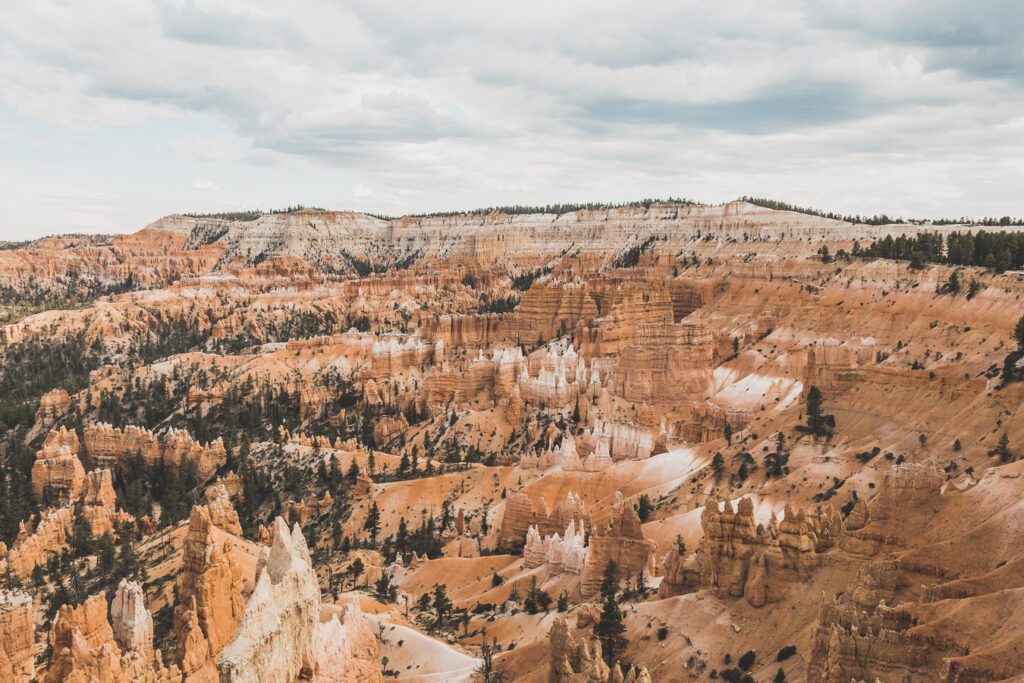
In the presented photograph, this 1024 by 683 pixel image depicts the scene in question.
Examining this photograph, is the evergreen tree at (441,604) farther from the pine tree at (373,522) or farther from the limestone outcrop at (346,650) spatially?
the limestone outcrop at (346,650)

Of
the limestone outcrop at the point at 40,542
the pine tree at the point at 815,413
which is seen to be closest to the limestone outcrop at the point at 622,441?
the pine tree at the point at 815,413

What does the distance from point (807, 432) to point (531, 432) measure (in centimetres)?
2953

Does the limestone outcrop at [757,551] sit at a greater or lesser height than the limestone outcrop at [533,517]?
greater

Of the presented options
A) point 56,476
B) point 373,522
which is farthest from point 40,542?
point 373,522

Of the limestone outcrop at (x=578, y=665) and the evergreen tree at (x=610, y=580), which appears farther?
the evergreen tree at (x=610, y=580)

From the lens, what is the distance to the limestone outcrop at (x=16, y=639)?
23.7 meters

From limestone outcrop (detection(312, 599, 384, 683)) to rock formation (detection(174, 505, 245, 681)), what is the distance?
436cm

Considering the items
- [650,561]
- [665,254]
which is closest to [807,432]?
[650,561]

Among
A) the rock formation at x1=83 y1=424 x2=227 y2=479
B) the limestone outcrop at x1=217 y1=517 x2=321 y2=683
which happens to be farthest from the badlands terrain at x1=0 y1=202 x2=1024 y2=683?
the rock formation at x1=83 y1=424 x2=227 y2=479

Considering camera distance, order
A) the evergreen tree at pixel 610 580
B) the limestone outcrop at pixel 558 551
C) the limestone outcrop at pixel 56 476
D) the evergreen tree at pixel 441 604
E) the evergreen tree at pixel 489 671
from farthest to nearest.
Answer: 1. the limestone outcrop at pixel 56 476
2. the limestone outcrop at pixel 558 551
3. the evergreen tree at pixel 441 604
4. the evergreen tree at pixel 610 580
5. the evergreen tree at pixel 489 671

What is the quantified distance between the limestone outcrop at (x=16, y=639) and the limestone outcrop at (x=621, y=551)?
21.0m

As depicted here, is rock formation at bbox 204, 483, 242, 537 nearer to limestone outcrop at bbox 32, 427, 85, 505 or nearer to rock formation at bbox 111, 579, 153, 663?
rock formation at bbox 111, 579, 153, 663

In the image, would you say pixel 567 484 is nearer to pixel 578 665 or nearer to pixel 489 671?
pixel 489 671

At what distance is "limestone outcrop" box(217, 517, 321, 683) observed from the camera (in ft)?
49.4
